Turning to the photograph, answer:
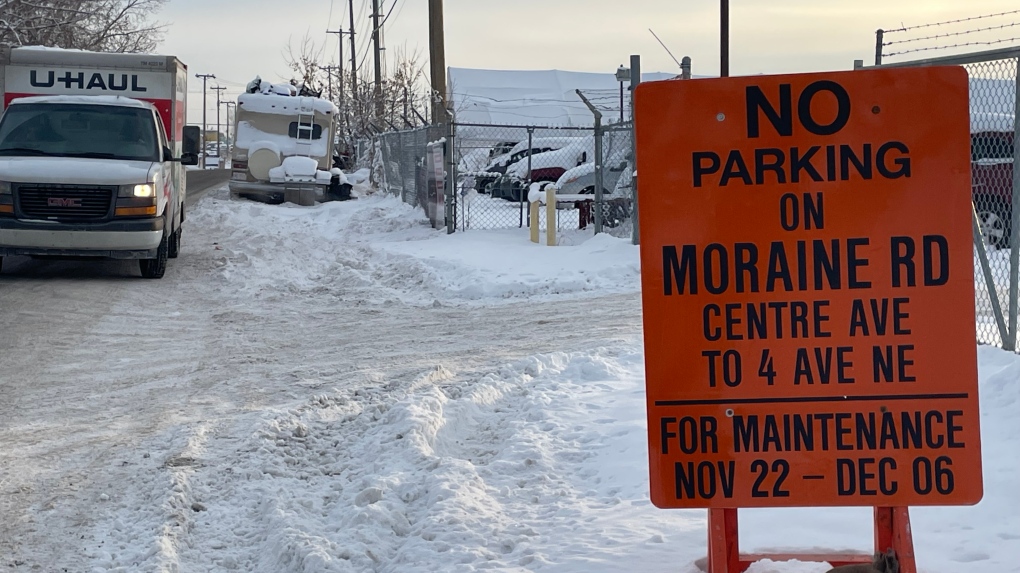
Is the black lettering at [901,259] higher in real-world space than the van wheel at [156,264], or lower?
lower

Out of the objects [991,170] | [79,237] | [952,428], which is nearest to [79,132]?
[79,237]

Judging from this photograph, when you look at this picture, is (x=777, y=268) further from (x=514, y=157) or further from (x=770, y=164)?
(x=514, y=157)

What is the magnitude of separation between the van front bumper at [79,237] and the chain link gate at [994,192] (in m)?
8.70

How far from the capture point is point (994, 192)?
32.4 feet

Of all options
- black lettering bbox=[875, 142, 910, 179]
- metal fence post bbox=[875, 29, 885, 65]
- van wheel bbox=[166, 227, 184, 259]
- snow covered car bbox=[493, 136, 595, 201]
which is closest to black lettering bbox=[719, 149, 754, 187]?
black lettering bbox=[875, 142, 910, 179]

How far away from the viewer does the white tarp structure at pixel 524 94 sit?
52.8 meters

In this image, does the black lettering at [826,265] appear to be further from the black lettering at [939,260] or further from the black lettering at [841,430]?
the black lettering at [841,430]

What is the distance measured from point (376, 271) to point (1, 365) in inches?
260

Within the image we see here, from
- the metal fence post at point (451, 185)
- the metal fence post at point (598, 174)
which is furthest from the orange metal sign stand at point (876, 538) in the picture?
the metal fence post at point (451, 185)

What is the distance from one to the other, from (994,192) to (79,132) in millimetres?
10495

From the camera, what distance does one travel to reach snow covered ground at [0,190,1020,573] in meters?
4.27

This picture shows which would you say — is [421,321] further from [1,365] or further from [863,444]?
[863,444]

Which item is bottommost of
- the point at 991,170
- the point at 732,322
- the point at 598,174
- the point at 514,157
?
the point at 732,322

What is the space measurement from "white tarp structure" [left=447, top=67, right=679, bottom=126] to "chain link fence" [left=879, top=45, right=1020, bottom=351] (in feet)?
128
